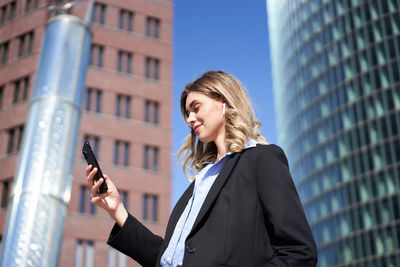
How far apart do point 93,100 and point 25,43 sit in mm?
7950

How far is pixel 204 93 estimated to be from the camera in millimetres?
2947

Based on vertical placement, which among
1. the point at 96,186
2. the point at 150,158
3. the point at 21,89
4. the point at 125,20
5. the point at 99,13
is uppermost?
the point at 99,13

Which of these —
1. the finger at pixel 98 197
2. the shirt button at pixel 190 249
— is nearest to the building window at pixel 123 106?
the finger at pixel 98 197

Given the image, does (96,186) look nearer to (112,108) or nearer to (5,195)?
(5,195)

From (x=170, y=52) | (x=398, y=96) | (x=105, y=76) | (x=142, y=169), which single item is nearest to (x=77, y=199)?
(x=142, y=169)

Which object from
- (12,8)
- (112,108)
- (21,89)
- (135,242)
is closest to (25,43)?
(21,89)

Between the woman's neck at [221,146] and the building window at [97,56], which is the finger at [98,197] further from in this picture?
the building window at [97,56]

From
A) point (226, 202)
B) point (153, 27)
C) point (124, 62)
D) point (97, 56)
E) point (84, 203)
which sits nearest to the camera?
point (226, 202)

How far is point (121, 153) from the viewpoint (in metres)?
42.7

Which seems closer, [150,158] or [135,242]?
[135,242]

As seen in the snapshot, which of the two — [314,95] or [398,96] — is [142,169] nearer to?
[398,96]

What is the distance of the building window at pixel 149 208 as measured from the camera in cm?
4131

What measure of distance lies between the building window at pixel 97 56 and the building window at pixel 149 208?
36.8ft

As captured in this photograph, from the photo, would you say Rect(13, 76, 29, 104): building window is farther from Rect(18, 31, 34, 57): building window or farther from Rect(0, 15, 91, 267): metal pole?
Rect(0, 15, 91, 267): metal pole
